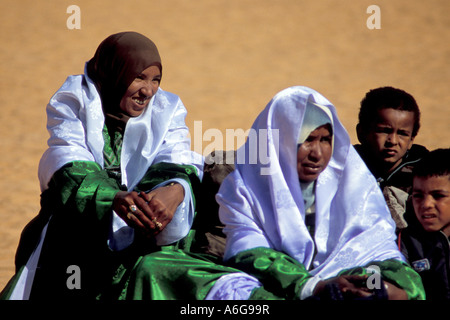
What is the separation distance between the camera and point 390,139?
5.18m

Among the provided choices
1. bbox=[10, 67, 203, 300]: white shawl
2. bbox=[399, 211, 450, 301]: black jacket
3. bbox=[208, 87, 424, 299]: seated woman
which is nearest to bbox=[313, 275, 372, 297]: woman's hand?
bbox=[208, 87, 424, 299]: seated woman

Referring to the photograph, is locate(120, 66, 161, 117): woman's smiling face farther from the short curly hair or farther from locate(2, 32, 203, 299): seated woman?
the short curly hair

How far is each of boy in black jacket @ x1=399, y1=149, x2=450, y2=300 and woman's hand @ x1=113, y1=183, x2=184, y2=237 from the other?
1284mm

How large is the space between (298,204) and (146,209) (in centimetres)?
81

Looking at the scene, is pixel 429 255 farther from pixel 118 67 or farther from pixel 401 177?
pixel 118 67

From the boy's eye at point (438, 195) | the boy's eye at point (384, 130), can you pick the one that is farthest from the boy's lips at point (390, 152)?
the boy's eye at point (438, 195)

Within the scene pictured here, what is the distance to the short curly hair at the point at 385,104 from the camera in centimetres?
528

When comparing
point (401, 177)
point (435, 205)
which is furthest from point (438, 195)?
point (401, 177)

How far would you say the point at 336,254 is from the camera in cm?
414

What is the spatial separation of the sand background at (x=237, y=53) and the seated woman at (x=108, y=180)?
7271 mm

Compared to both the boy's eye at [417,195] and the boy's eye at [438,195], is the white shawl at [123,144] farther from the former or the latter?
the boy's eye at [438,195]
